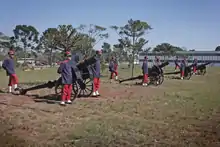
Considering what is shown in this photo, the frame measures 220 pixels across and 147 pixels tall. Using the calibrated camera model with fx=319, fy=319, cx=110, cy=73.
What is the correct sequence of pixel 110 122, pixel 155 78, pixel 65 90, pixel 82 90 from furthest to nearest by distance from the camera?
pixel 155 78 < pixel 82 90 < pixel 65 90 < pixel 110 122

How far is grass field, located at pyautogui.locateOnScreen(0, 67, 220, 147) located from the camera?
6.12m

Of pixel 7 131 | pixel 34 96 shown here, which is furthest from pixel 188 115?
pixel 34 96

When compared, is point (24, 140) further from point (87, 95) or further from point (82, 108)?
point (87, 95)

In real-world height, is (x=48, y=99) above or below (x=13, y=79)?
below

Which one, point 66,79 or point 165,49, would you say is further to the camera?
point 165,49

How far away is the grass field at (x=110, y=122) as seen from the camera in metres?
6.12

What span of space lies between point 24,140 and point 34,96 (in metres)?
5.82

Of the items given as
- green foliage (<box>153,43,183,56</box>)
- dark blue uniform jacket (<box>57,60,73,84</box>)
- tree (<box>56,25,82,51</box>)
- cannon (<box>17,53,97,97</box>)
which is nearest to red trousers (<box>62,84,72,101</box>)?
dark blue uniform jacket (<box>57,60,73,84</box>)

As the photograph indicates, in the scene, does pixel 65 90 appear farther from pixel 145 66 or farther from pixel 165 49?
pixel 165 49

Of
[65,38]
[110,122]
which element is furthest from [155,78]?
[110,122]

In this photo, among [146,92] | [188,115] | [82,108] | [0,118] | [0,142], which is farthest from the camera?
[146,92]

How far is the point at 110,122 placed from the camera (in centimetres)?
767

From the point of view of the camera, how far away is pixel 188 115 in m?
8.83

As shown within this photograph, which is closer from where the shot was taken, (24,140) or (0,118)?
(24,140)
